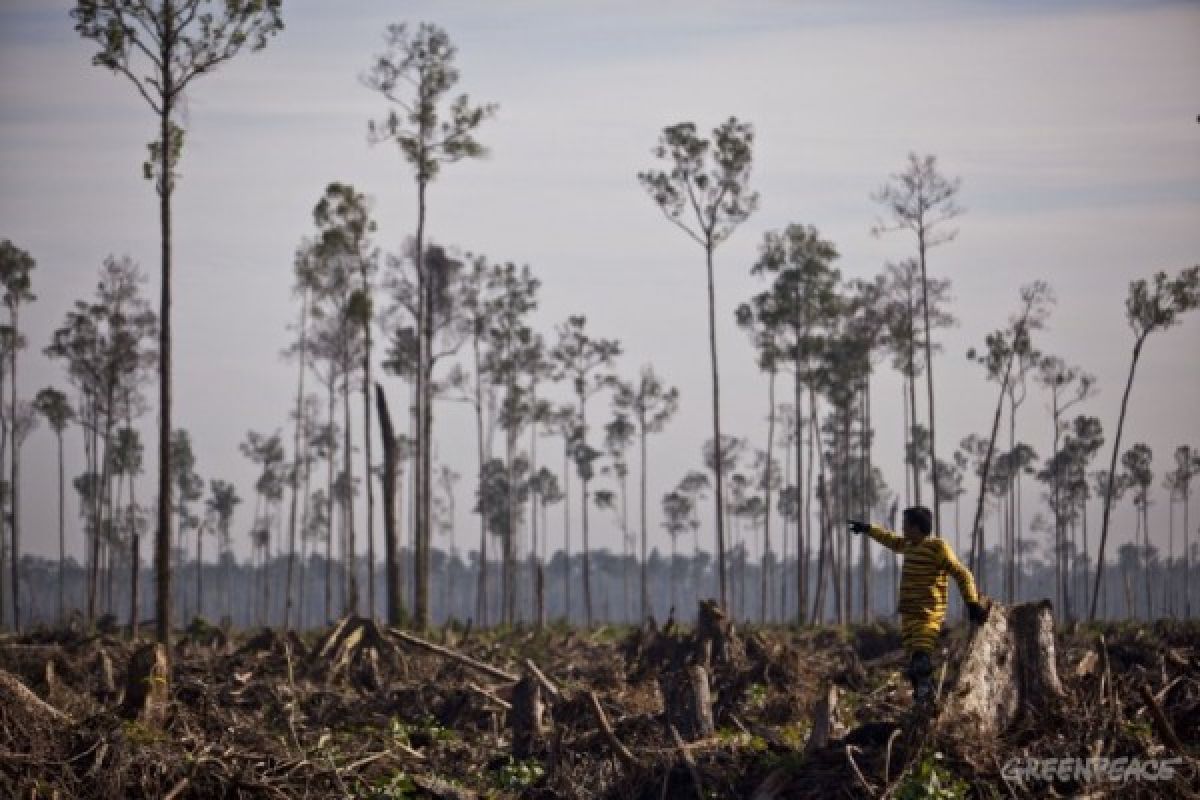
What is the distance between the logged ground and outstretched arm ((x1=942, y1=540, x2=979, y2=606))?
69 cm

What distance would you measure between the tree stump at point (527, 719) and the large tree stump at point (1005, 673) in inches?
167

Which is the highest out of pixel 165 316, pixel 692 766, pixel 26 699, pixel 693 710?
pixel 165 316

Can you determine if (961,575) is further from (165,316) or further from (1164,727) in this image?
(165,316)

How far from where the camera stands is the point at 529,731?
11945 millimetres

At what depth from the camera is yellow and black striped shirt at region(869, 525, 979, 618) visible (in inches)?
402

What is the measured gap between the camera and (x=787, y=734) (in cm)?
1214

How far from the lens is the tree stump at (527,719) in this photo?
38.9 feet

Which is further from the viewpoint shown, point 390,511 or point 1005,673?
point 390,511

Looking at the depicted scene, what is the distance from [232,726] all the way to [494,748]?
2.53 meters

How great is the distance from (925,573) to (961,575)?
0.42 meters

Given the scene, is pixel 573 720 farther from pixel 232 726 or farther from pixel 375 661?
pixel 375 661

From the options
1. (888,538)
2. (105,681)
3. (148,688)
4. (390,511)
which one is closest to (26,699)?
(148,688)

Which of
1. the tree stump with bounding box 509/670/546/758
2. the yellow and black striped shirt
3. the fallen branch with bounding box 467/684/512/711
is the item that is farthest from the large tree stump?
the fallen branch with bounding box 467/684/512/711

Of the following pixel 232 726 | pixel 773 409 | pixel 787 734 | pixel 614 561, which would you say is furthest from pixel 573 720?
pixel 614 561
